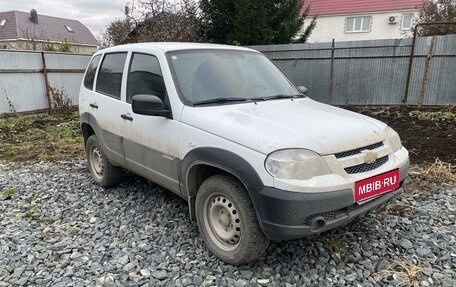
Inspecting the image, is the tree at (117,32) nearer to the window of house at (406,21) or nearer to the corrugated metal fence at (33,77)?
the corrugated metal fence at (33,77)

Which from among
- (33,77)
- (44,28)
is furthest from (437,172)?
(44,28)

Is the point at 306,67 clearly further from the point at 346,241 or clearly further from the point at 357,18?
the point at 357,18

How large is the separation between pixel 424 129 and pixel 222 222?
21.0ft

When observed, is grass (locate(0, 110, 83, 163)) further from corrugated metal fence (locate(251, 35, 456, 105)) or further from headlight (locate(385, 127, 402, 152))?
corrugated metal fence (locate(251, 35, 456, 105))

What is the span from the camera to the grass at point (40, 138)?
6.53 metres

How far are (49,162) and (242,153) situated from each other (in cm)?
482

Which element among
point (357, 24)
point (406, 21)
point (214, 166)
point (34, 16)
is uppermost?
point (34, 16)

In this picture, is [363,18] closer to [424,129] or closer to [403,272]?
[424,129]

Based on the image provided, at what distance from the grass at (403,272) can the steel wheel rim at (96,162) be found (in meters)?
3.64

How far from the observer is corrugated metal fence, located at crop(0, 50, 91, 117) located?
9.73 m

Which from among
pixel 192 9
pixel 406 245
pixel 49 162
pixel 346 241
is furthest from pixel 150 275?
pixel 192 9

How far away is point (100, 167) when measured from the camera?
4730mm

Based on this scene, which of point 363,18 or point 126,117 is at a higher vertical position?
point 363,18

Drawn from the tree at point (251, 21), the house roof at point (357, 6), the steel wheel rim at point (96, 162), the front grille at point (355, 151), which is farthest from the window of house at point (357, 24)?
the front grille at point (355, 151)
